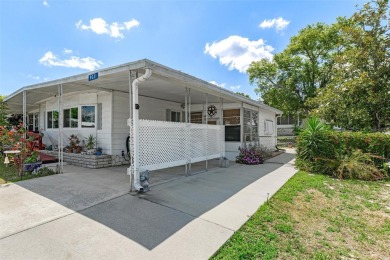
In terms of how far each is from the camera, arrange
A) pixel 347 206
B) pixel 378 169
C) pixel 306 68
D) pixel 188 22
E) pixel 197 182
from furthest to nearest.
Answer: pixel 306 68 → pixel 188 22 → pixel 378 169 → pixel 197 182 → pixel 347 206

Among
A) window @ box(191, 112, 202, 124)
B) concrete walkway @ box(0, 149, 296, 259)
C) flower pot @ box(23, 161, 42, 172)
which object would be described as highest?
window @ box(191, 112, 202, 124)

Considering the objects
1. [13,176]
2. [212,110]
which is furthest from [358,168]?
[13,176]

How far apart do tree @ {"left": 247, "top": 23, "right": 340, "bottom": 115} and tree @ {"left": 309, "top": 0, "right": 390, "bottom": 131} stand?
859 cm

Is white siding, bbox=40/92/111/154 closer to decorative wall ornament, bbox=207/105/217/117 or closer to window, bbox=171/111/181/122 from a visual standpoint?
window, bbox=171/111/181/122

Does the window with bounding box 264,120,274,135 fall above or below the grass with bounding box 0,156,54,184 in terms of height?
above

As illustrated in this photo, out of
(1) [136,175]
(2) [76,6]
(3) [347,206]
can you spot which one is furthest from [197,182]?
(2) [76,6]

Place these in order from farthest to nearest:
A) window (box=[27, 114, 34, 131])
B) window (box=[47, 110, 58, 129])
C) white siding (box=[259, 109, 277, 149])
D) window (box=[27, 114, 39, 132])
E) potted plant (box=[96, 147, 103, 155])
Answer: window (box=[27, 114, 34, 131])
window (box=[27, 114, 39, 132])
white siding (box=[259, 109, 277, 149])
window (box=[47, 110, 58, 129])
potted plant (box=[96, 147, 103, 155])

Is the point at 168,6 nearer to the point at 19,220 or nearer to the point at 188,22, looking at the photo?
the point at 188,22

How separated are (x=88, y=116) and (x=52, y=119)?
3.49 m

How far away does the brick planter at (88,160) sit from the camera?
25.5 ft

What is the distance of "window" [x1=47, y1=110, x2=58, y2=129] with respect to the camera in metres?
10.7

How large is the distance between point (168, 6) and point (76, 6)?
11.1 ft

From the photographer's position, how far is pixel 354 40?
38.1ft

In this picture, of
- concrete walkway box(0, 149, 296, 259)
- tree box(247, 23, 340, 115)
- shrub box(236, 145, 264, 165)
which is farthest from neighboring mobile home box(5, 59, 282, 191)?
tree box(247, 23, 340, 115)
